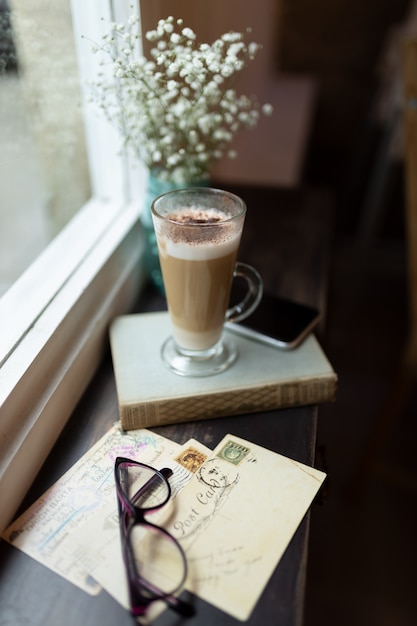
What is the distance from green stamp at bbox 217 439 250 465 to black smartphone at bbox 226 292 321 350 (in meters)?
0.16

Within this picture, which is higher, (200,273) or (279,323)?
(200,273)

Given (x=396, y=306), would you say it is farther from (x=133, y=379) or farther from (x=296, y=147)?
(x=133, y=379)

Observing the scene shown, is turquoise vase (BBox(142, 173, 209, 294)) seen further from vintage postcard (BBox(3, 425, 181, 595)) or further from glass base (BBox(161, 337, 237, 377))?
vintage postcard (BBox(3, 425, 181, 595))

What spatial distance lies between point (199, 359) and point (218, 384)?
59 millimetres

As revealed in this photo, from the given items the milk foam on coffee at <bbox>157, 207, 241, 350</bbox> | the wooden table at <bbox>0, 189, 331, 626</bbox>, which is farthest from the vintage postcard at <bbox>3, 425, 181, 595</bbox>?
the milk foam on coffee at <bbox>157, 207, 241, 350</bbox>

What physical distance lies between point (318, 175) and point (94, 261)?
1738 mm

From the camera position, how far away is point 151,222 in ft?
2.54

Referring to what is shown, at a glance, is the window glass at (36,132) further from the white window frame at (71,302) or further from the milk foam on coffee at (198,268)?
the milk foam on coffee at (198,268)

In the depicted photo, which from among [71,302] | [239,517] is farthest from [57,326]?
[239,517]

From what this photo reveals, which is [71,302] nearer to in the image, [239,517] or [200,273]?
[200,273]

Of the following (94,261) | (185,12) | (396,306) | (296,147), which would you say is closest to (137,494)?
(94,261)

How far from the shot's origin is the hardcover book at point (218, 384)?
590 mm

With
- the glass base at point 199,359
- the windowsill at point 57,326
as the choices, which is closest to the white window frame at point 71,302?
the windowsill at point 57,326

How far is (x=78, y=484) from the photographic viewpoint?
1.73ft
